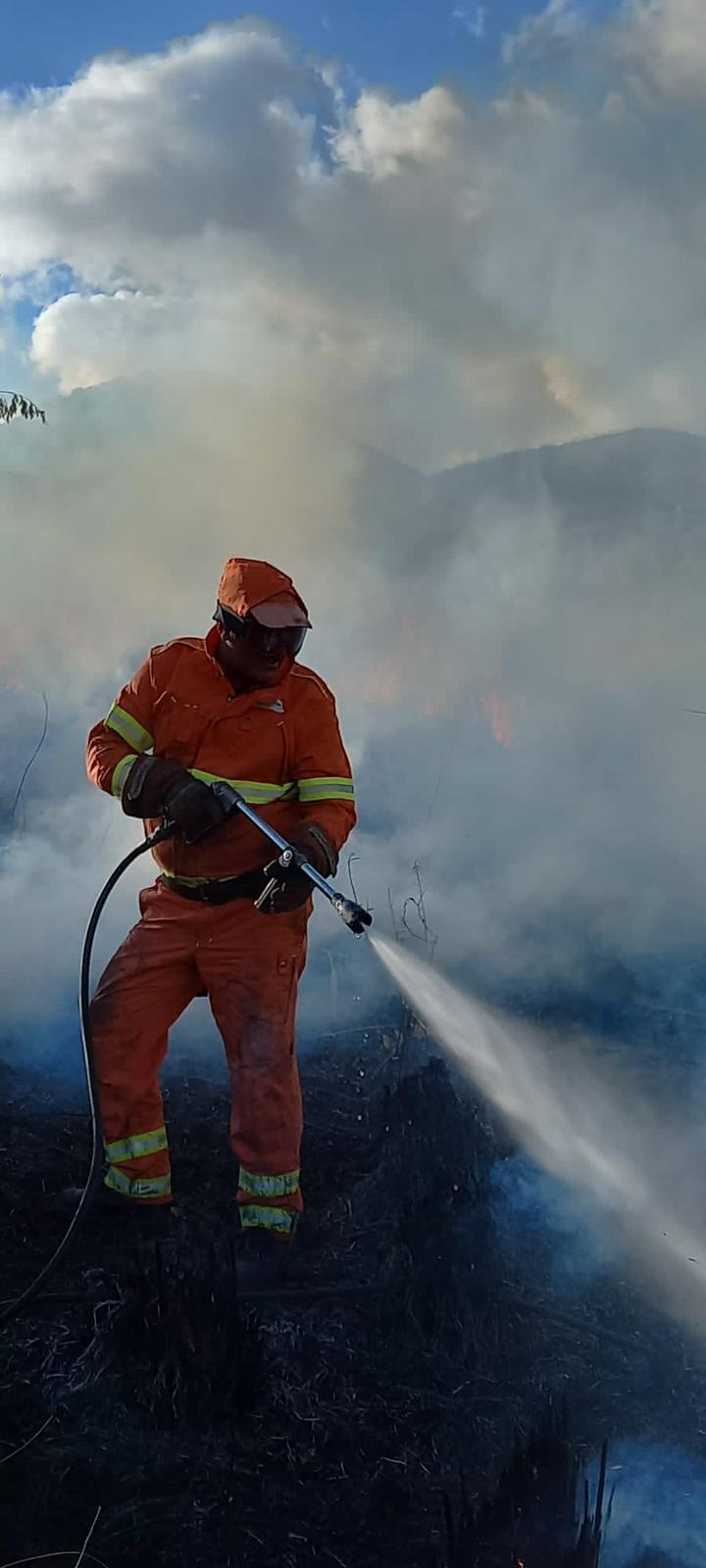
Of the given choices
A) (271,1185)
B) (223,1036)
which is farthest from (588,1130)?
(223,1036)

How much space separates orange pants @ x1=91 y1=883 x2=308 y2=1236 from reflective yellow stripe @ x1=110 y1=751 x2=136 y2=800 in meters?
0.52

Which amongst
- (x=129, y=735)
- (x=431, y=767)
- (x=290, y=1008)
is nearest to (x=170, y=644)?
(x=129, y=735)

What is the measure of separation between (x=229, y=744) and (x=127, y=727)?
1.25ft

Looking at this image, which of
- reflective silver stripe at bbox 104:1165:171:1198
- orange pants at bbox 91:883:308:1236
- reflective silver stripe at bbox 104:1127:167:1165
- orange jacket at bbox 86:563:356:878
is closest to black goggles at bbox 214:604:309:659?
orange jacket at bbox 86:563:356:878

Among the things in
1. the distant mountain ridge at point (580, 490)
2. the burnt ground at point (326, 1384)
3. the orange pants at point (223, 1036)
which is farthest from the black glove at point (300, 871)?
the distant mountain ridge at point (580, 490)

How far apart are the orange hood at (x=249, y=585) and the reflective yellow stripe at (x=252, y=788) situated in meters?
0.60

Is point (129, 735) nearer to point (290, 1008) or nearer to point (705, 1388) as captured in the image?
point (290, 1008)

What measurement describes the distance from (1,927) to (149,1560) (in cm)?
432

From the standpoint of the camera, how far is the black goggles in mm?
3854

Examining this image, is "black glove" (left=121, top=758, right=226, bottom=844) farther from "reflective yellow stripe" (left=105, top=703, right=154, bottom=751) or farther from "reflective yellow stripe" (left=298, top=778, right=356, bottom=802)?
"reflective yellow stripe" (left=298, top=778, right=356, bottom=802)

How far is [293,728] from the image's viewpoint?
407cm

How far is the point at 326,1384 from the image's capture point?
3.27 m

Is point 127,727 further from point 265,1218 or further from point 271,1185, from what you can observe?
point 265,1218

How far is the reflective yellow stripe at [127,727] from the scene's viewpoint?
4062mm
